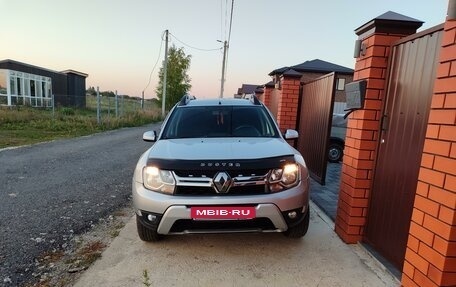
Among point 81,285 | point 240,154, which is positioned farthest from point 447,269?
point 81,285

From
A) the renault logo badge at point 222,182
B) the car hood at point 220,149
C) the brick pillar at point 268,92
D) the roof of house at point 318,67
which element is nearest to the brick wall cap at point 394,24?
the car hood at point 220,149

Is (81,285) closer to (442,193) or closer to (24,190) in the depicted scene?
(442,193)

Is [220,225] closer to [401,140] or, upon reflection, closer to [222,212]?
[222,212]

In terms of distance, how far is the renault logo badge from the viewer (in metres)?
2.81

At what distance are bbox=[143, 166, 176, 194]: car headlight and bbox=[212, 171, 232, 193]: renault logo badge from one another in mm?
395

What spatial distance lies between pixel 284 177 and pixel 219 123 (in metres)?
1.45

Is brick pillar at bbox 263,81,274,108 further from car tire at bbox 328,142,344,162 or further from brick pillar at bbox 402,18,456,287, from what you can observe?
brick pillar at bbox 402,18,456,287

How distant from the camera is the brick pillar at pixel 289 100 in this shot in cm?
762

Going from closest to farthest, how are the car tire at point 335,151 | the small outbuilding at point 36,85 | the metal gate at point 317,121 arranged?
1. the metal gate at point 317,121
2. the car tire at point 335,151
3. the small outbuilding at point 36,85

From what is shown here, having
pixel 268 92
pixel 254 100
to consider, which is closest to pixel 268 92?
pixel 268 92

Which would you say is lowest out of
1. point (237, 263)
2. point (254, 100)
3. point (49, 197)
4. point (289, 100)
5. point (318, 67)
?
point (49, 197)

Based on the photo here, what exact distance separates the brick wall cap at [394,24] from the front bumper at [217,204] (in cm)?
171

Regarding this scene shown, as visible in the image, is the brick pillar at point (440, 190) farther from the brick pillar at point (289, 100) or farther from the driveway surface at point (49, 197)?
the brick pillar at point (289, 100)

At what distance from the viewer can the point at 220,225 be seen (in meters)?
2.92
